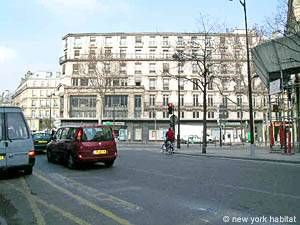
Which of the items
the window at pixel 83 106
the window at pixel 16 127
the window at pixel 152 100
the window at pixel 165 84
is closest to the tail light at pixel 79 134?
the window at pixel 16 127

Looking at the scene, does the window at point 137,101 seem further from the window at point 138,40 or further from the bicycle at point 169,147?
the bicycle at point 169,147

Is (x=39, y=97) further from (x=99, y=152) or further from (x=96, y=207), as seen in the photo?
(x=96, y=207)

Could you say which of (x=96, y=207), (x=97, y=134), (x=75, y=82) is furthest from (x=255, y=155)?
(x=75, y=82)

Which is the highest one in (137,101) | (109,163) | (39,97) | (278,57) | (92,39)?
(92,39)

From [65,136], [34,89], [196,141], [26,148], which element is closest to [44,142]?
[65,136]

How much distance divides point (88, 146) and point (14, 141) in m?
3.50

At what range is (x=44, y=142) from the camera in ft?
90.2

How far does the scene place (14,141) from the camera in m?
13.0

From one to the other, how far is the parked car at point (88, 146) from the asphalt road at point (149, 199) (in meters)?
2.66

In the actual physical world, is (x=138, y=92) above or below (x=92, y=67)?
below

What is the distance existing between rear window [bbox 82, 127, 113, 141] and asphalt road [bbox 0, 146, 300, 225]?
10.1 feet

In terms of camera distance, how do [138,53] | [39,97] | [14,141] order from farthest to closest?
Answer: [39,97]
[138,53]
[14,141]

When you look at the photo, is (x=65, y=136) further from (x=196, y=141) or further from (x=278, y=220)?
(x=196, y=141)

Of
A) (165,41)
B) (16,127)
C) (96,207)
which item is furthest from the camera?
(165,41)
